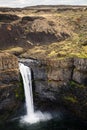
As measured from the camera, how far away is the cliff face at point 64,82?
6506 cm

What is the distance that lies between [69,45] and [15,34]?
19289 millimetres

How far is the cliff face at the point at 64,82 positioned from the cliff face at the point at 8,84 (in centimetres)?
464

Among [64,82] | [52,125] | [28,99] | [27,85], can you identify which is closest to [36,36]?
[27,85]

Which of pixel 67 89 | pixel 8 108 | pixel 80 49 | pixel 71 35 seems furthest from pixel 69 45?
pixel 8 108

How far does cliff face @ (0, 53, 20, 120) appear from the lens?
65250mm

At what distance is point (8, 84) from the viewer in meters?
65.9

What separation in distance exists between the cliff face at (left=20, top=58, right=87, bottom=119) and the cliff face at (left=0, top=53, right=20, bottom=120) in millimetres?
4642

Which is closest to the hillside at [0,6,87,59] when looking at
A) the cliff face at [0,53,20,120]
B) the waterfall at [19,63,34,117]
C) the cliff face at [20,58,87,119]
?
the waterfall at [19,63,34,117]

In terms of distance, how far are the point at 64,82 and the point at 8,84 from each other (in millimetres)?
12292

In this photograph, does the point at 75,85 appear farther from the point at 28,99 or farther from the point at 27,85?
the point at 28,99

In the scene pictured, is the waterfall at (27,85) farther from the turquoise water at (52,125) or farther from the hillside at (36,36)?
the hillside at (36,36)

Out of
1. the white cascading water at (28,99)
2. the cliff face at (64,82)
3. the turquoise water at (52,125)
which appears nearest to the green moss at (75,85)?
the cliff face at (64,82)

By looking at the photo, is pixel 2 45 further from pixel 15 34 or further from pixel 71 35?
pixel 71 35

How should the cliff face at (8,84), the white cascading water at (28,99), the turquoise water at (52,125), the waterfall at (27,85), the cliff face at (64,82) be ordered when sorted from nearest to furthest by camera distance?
1. the turquoise water at (52,125)
2. the cliff face at (64,82)
3. the cliff face at (8,84)
4. the white cascading water at (28,99)
5. the waterfall at (27,85)
